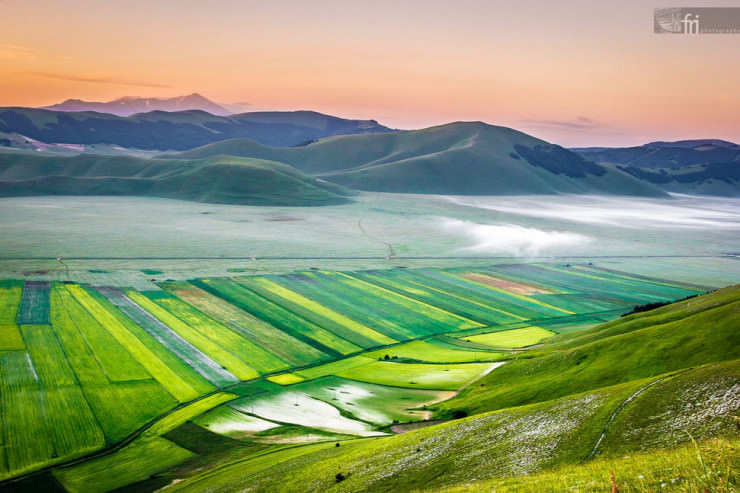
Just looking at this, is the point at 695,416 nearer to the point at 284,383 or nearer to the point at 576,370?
the point at 576,370

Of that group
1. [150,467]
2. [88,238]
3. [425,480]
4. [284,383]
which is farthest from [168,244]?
[425,480]

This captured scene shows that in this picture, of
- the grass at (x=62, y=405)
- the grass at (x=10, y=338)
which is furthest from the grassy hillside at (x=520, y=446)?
the grass at (x=10, y=338)

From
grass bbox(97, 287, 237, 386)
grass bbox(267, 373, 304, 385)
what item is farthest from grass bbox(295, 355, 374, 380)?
grass bbox(97, 287, 237, 386)

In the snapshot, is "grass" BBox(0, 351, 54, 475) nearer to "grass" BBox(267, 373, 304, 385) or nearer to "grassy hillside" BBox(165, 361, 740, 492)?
"grassy hillside" BBox(165, 361, 740, 492)

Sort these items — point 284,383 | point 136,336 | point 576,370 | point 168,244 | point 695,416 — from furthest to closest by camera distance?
point 168,244
point 136,336
point 284,383
point 576,370
point 695,416

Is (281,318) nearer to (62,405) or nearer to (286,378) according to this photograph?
(286,378)

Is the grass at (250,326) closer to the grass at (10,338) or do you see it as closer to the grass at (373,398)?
the grass at (373,398)

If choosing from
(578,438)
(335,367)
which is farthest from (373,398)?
(578,438)
